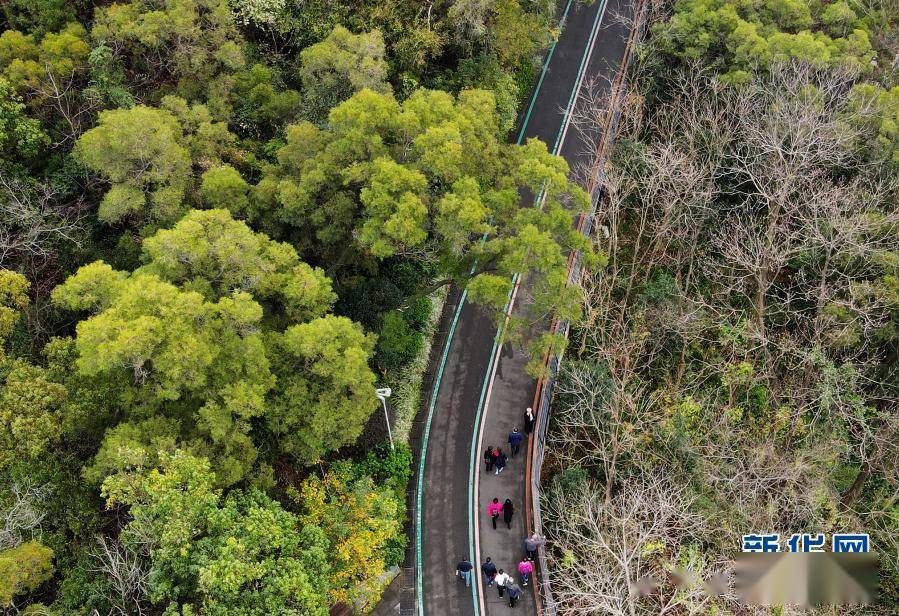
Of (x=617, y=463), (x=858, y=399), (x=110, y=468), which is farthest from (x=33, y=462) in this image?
(x=858, y=399)

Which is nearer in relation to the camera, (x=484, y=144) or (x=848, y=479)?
(x=484, y=144)

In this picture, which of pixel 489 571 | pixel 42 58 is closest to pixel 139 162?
pixel 42 58

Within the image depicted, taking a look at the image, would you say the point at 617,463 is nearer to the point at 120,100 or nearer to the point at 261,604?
the point at 261,604

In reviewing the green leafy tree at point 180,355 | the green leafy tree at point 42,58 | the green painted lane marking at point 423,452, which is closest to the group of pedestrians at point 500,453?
the green painted lane marking at point 423,452

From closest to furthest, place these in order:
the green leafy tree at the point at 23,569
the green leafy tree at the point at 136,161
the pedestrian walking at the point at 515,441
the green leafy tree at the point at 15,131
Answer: the green leafy tree at the point at 23,569, the green leafy tree at the point at 136,161, the green leafy tree at the point at 15,131, the pedestrian walking at the point at 515,441

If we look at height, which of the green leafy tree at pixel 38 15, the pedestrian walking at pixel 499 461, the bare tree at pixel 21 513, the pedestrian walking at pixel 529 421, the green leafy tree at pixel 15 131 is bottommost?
the pedestrian walking at pixel 499 461

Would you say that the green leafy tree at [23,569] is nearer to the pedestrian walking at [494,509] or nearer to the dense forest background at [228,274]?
the dense forest background at [228,274]
